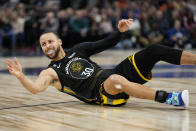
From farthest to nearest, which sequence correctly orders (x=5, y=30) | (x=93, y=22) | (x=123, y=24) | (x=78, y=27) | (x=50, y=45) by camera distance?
1. (x=93, y=22)
2. (x=78, y=27)
3. (x=5, y=30)
4. (x=123, y=24)
5. (x=50, y=45)

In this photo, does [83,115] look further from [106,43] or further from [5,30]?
[5,30]

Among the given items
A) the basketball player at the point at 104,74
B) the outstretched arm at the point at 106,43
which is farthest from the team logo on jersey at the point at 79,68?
the outstretched arm at the point at 106,43

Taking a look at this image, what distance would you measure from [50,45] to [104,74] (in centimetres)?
Result: 67

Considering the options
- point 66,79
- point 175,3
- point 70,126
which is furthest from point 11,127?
point 175,3

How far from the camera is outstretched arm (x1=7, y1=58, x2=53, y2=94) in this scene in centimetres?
400

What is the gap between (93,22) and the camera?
16375 mm

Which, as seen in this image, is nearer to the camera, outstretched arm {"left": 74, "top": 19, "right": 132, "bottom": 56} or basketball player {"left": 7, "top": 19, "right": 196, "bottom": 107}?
basketball player {"left": 7, "top": 19, "right": 196, "bottom": 107}

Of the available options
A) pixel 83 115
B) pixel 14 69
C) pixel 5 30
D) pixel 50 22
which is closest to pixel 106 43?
pixel 83 115

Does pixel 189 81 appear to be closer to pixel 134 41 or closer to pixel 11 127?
pixel 11 127

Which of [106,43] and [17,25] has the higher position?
[17,25]

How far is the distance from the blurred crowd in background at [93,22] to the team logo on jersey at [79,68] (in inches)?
403

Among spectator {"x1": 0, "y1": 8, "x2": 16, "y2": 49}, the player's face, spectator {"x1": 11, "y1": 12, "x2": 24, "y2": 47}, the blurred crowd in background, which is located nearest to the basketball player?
the player's face

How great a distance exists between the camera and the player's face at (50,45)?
4.56m

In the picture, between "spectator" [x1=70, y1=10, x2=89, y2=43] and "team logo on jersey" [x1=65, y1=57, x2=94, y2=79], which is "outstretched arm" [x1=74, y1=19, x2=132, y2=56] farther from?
"spectator" [x1=70, y1=10, x2=89, y2=43]
